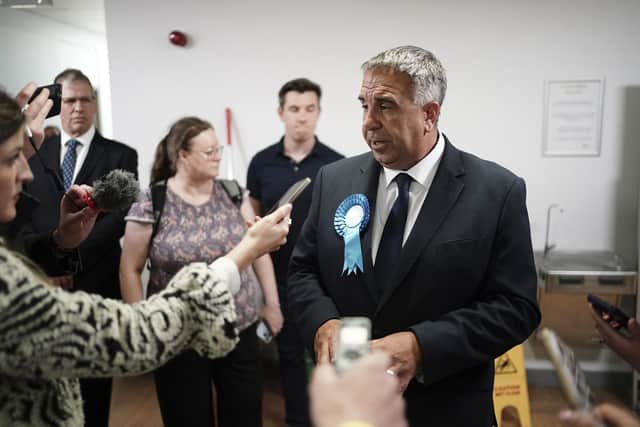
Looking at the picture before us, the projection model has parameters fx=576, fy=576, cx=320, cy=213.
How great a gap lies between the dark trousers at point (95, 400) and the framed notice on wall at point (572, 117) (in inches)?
110

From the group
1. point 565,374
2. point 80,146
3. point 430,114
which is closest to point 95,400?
point 80,146

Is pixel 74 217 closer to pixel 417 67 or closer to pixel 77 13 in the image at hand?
pixel 417 67

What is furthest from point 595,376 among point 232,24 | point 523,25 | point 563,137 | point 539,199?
point 232,24

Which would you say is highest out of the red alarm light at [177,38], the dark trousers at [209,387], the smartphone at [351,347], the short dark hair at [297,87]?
the red alarm light at [177,38]

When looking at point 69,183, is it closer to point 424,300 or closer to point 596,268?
point 424,300

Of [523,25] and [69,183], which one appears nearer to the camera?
[69,183]

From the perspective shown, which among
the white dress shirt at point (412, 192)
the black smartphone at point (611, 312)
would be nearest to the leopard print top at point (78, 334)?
the white dress shirt at point (412, 192)

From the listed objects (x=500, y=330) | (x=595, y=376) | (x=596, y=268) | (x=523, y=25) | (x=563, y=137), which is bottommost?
(x=595, y=376)

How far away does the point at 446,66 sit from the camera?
3.54 metres

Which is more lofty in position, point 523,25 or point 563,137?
point 523,25

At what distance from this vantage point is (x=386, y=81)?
1.46 m

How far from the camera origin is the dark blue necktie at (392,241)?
4.82ft

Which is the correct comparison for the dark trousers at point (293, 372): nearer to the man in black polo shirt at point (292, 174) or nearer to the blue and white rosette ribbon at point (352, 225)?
the man in black polo shirt at point (292, 174)

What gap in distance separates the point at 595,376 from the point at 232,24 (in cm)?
320
